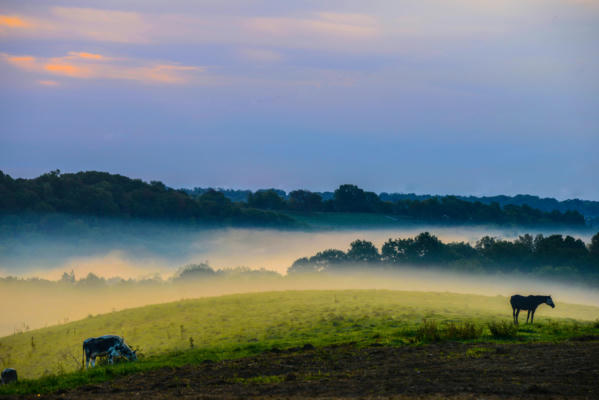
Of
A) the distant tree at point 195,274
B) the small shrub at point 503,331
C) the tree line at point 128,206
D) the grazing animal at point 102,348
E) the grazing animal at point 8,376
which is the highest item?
the tree line at point 128,206

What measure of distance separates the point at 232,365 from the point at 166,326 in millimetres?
23257

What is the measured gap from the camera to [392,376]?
17281 mm

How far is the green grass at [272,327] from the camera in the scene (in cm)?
2512

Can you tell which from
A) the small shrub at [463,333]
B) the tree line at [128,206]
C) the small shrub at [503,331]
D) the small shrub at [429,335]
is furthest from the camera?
the tree line at [128,206]

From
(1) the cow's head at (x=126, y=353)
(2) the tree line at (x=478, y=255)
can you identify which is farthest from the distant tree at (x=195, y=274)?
(1) the cow's head at (x=126, y=353)

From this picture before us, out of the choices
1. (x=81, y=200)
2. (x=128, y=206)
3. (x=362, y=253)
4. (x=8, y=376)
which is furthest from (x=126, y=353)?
(x=128, y=206)

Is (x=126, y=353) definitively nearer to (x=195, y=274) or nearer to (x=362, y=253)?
(x=195, y=274)

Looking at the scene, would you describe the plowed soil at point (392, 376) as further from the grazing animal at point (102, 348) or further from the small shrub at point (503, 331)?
the grazing animal at point (102, 348)

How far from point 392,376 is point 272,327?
21046mm

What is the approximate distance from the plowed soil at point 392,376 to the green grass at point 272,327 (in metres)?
2.39

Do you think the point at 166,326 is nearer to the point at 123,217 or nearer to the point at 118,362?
the point at 118,362

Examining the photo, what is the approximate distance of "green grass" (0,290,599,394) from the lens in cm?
2512

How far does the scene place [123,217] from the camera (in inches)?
7515

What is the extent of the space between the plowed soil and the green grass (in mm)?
2385
